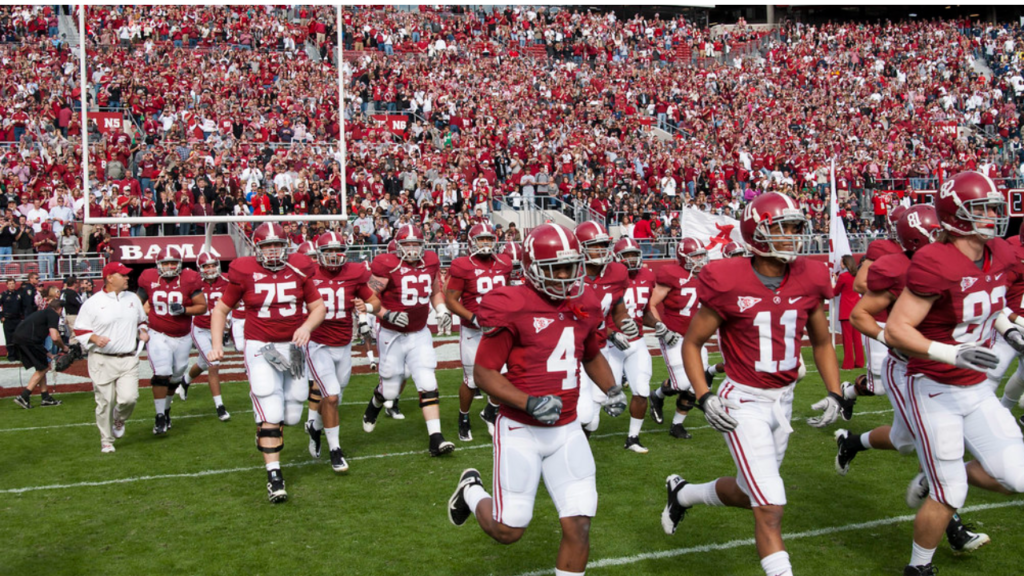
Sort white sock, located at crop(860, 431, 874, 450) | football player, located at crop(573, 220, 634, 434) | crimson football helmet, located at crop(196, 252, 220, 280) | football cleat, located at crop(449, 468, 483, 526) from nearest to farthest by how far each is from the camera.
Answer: football cleat, located at crop(449, 468, 483, 526) → white sock, located at crop(860, 431, 874, 450) → football player, located at crop(573, 220, 634, 434) → crimson football helmet, located at crop(196, 252, 220, 280)

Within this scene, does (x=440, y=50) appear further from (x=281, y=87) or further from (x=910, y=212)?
(x=910, y=212)

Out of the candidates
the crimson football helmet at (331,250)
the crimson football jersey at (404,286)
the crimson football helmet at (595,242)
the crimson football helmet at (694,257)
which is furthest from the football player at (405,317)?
the crimson football helmet at (595,242)

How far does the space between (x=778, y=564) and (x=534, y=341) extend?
1491 millimetres

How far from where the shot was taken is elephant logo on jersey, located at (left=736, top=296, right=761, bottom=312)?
4.45 m

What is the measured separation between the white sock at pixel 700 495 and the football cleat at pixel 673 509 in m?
0.04

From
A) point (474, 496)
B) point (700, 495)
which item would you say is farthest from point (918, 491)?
point (474, 496)

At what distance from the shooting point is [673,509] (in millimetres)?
5230

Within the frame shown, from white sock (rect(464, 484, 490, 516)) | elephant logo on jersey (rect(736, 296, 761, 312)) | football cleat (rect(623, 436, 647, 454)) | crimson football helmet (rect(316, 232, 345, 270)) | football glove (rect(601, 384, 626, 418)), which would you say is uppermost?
crimson football helmet (rect(316, 232, 345, 270))

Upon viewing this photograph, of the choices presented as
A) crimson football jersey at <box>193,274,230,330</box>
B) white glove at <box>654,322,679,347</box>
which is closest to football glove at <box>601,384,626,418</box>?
white glove at <box>654,322,679,347</box>

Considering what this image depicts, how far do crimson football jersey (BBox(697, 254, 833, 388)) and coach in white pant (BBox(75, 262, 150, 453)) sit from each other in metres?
5.90

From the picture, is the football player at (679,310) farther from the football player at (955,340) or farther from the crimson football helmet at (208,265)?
the crimson football helmet at (208,265)

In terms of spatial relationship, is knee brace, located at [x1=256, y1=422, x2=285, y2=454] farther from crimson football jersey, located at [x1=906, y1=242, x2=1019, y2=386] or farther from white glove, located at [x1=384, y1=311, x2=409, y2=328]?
crimson football jersey, located at [x1=906, y1=242, x2=1019, y2=386]

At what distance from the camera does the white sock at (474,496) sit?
15.3ft

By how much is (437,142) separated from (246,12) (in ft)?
31.4
